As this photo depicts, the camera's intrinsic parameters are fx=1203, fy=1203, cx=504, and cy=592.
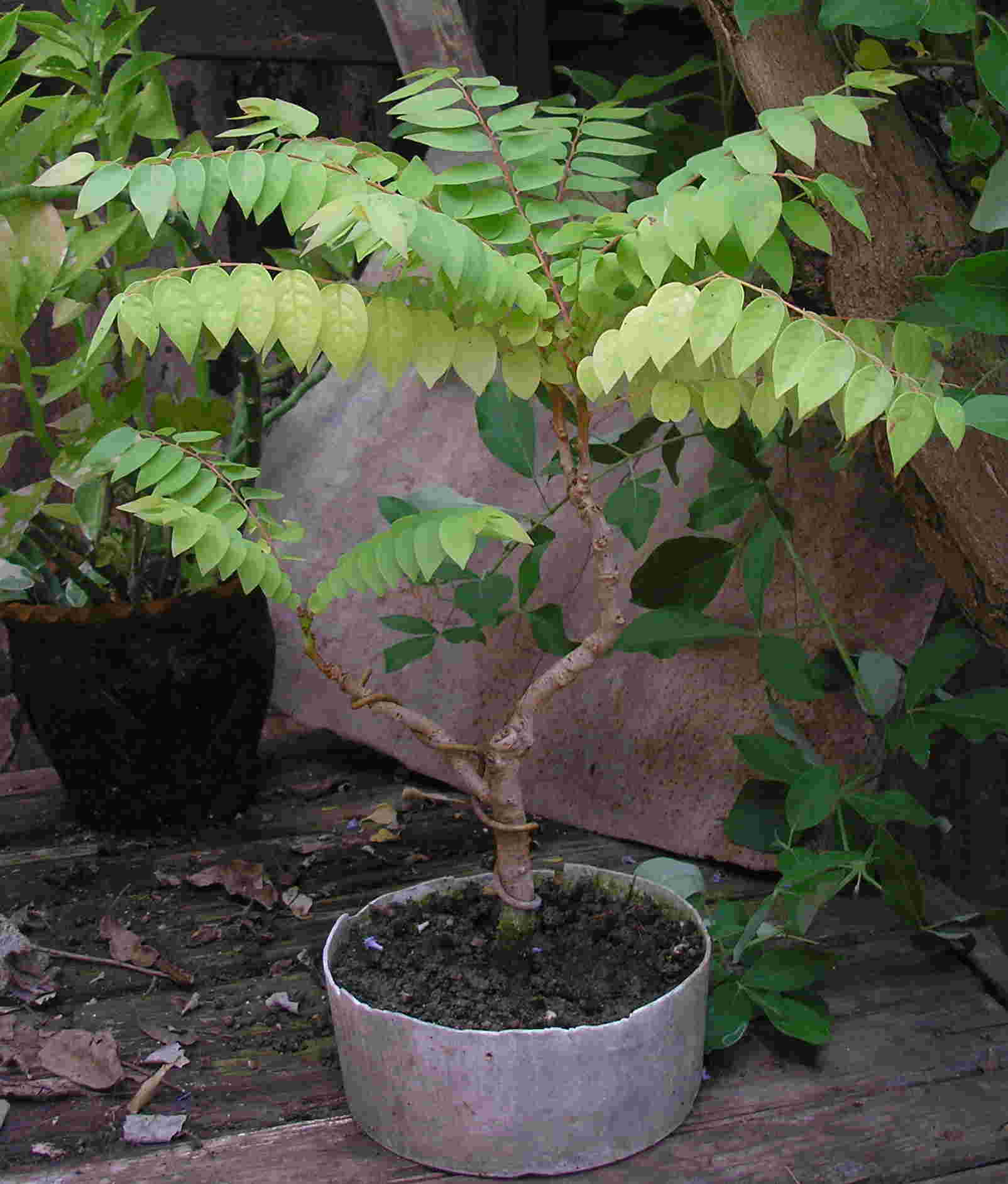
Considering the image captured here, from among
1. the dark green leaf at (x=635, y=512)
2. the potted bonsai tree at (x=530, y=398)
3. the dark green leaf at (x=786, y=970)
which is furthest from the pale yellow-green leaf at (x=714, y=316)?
the dark green leaf at (x=786, y=970)

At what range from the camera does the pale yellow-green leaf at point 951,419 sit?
904mm

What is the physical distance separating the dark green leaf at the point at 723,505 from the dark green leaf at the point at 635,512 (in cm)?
6

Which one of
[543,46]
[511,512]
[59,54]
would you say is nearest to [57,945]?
[511,512]

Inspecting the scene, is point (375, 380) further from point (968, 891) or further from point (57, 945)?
point (968, 891)

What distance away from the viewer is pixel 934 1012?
4.43ft

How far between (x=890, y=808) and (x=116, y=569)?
3.77 feet

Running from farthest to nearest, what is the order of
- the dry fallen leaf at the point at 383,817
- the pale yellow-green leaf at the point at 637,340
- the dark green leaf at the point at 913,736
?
the dry fallen leaf at the point at 383,817 < the dark green leaf at the point at 913,736 < the pale yellow-green leaf at the point at 637,340

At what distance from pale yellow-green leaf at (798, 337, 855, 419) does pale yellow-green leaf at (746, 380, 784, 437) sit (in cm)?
7

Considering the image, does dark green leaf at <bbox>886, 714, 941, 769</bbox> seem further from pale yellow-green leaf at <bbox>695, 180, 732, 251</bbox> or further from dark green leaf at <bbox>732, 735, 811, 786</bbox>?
pale yellow-green leaf at <bbox>695, 180, 732, 251</bbox>

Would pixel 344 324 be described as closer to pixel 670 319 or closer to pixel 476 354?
pixel 476 354

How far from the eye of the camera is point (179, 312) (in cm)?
91

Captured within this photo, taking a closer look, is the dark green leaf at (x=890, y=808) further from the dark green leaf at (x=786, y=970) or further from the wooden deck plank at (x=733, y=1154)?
the wooden deck plank at (x=733, y=1154)

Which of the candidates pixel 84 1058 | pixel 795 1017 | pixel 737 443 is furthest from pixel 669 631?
pixel 84 1058

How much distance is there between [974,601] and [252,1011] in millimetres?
951
